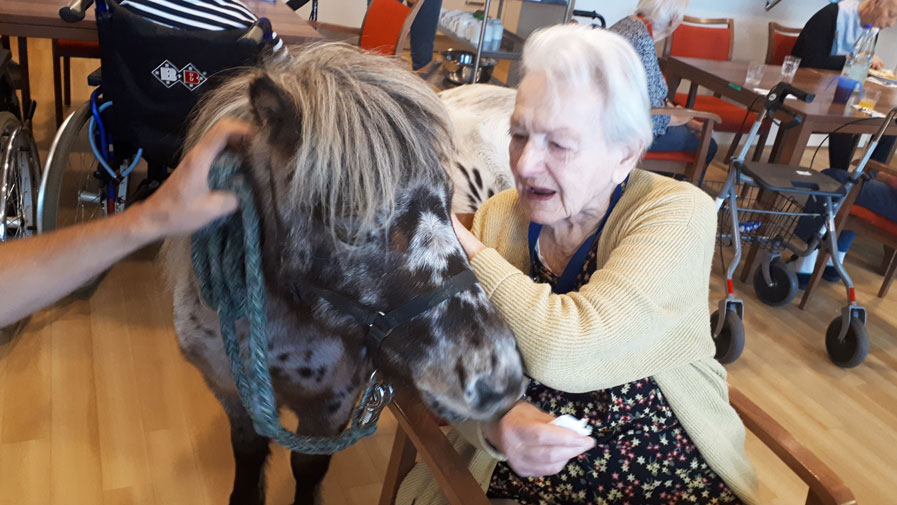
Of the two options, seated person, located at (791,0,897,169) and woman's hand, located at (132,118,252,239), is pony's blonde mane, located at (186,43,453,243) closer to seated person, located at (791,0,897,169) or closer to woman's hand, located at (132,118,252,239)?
woman's hand, located at (132,118,252,239)

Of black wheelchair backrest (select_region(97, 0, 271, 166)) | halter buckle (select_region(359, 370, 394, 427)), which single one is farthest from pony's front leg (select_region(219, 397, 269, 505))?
black wheelchair backrest (select_region(97, 0, 271, 166))

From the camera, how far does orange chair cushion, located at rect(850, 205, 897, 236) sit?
10.4ft

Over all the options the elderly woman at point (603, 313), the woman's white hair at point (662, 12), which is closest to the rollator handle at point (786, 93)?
the woman's white hair at point (662, 12)

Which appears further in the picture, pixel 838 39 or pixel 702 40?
pixel 702 40

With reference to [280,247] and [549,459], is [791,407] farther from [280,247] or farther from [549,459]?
[280,247]

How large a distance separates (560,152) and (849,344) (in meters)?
2.39

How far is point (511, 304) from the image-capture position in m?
1.08

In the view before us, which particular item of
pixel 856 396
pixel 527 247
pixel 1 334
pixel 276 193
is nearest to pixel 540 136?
pixel 527 247

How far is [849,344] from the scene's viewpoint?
291cm

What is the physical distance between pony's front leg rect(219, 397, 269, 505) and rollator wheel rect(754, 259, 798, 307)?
8.84ft

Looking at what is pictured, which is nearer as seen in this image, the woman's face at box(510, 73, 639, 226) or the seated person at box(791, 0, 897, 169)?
the woman's face at box(510, 73, 639, 226)

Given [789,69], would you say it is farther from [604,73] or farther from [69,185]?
[69,185]

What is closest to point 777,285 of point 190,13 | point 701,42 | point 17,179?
point 701,42

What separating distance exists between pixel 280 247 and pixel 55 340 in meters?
1.74
